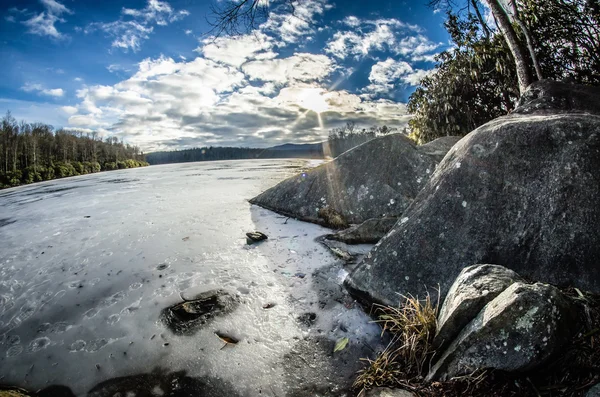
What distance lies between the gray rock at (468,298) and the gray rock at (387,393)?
0.44 metres

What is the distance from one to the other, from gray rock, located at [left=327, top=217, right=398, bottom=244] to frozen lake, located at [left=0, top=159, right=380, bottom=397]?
54 centimetres

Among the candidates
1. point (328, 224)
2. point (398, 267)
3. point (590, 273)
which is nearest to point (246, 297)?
point (398, 267)

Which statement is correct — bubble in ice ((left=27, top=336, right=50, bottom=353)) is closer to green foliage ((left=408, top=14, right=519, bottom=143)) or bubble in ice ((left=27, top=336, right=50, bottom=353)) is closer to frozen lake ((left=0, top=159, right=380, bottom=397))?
frozen lake ((left=0, top=159, right=380, bottom=397))

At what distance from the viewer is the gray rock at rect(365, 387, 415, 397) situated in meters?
1.95

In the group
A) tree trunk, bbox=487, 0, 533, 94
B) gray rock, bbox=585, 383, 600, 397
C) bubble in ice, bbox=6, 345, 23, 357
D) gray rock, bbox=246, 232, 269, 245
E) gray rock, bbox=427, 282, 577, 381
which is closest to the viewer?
gray rock, bbox=585, 383, 600, 397

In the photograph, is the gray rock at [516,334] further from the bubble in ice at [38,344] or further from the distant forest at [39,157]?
the distant forest at [39,157]

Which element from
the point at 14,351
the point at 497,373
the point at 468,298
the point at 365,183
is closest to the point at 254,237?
the point at 365,183

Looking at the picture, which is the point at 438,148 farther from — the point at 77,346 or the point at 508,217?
the point at 77,346

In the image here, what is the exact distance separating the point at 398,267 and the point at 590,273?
1649 mm

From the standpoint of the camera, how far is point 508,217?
117 inches

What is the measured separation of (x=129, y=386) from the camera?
2217 millimetres

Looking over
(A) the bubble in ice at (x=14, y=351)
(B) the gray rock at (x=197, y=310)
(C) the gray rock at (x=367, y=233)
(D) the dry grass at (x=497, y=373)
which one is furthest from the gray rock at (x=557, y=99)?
(A) the bubble in ice at (x=14, y=351)

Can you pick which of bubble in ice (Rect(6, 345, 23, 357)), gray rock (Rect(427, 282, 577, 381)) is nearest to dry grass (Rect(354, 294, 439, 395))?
gray rock (Rect(427, 282, 577, 381))

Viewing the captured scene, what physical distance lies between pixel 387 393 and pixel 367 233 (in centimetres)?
324
